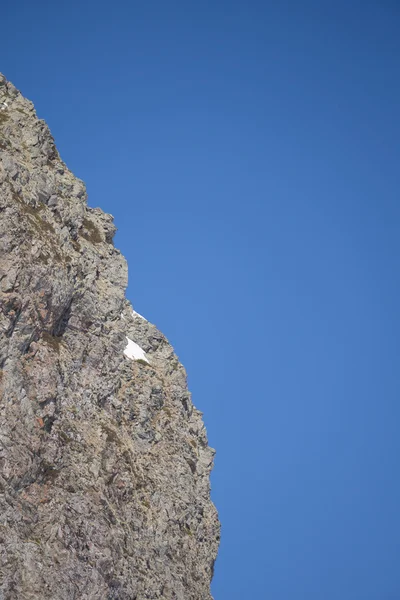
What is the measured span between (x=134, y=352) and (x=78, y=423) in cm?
1864

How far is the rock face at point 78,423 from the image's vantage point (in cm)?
5272

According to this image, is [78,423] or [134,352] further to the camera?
[134,352]

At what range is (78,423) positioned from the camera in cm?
6094

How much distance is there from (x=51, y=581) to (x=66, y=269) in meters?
22.0

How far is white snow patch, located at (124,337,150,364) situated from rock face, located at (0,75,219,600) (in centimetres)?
27

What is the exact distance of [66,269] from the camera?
64312mm

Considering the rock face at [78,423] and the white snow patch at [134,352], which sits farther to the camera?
the white snow patch at [134,352]

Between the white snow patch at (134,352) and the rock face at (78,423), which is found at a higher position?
the white snow patch at (134,352)

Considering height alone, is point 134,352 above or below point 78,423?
above

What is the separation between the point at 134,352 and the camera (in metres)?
79.1

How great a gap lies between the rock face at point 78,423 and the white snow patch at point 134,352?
268 millimetres

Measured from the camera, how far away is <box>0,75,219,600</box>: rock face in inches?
2076

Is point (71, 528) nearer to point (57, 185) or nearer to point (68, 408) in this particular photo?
point (68, 408)

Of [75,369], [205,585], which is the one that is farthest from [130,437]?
[205,585]
